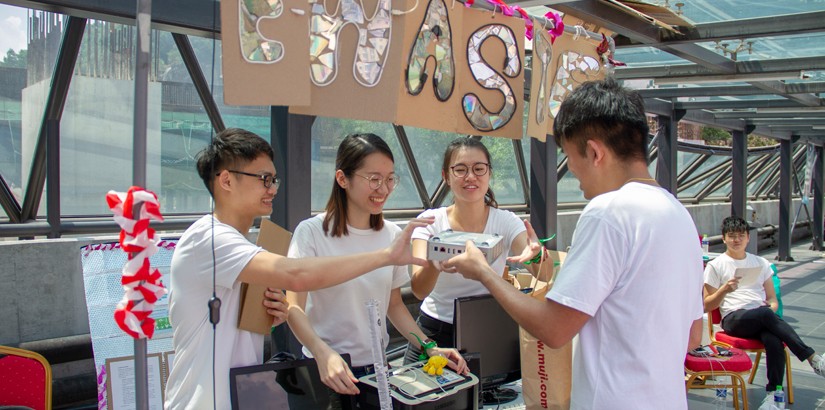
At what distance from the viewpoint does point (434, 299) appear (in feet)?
10.4

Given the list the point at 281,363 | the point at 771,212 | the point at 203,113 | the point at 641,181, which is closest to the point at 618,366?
the point at 641,181

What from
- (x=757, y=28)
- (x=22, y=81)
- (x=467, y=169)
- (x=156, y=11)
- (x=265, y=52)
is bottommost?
(x=467, y=169)

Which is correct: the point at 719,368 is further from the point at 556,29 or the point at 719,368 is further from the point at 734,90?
the point at 734,90

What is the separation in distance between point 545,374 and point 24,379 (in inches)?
102

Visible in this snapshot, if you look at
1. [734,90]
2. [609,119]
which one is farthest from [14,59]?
[734,90]

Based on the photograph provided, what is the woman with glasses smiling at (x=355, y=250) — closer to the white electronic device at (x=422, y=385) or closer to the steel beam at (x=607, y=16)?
the white electronic device at (x=422, y=385)

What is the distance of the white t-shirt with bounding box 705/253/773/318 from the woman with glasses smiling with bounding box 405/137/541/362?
3418 millimetres

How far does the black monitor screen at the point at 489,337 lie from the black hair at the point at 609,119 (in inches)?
46.8

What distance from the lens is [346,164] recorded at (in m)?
2.55

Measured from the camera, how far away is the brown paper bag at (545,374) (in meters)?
2.46

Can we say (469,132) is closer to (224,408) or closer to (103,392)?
(224,408)

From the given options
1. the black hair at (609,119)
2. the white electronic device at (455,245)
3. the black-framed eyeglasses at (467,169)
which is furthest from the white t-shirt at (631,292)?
the black-framed eyeglasses at (467,169)

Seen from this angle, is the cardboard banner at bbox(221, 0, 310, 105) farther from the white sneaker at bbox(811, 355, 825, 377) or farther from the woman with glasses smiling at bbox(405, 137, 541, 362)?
the white sneaker at bbox(811, 355, 825, 377)

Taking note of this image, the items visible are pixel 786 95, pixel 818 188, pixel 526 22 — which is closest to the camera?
pixel 526 22
